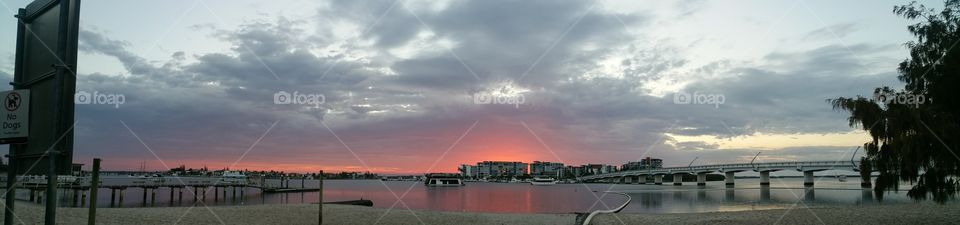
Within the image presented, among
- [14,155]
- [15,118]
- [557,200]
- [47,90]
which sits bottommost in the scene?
[557,200]

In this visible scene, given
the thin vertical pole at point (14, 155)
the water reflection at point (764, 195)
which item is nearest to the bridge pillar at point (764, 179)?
the water reflection at point (764, 195)

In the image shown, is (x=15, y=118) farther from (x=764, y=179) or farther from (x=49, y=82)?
(x=764, y=179)

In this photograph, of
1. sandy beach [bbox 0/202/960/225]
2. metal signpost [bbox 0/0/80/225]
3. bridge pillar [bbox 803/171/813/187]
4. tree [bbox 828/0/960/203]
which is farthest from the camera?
bridge pillar [bbox 803/171/813/187]

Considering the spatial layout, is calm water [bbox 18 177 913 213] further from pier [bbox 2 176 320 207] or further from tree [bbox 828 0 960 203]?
tree [bbox 828 0 960 203]

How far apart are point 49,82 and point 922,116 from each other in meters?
21.8

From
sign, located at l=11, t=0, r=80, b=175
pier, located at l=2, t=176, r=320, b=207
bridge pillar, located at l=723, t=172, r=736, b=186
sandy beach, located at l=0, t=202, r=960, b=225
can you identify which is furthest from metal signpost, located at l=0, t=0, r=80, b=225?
bridge pillar, located at l=723, t=172, r=736, b=186

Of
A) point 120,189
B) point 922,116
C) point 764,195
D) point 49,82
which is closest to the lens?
point 49,82

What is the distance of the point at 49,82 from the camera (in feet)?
20.1

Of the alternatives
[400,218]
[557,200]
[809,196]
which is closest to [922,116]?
[400,218]

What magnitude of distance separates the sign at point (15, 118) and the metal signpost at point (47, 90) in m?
0.02

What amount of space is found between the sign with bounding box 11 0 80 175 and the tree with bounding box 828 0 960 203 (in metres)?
21.0

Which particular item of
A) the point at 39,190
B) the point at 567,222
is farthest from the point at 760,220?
the point at 39,190

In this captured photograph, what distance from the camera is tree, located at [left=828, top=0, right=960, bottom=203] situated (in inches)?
703

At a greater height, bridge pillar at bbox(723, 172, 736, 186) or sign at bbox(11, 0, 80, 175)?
sign at bbox(11, 0, 80, 175)
